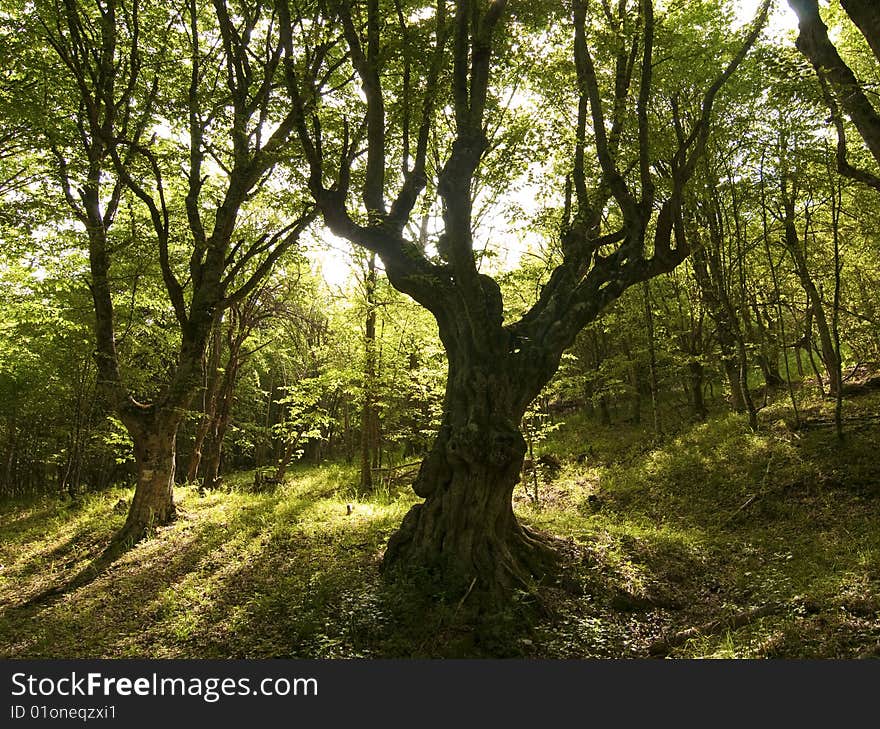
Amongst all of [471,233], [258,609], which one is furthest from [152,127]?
[258,609]

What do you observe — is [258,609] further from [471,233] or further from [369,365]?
[369,365]

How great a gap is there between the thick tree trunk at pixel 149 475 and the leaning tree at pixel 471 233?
566 centimetres

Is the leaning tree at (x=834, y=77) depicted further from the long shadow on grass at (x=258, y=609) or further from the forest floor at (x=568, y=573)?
the long shadow on grass at (x=258, y=609)

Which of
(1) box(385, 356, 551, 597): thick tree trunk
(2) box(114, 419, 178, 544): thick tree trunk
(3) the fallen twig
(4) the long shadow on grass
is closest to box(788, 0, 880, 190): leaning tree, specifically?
(1) box(385, 356, 551, 597): thick tree trunk

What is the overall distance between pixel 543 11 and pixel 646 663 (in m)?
8.34

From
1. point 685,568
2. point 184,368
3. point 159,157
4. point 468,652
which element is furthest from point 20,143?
point 685,568

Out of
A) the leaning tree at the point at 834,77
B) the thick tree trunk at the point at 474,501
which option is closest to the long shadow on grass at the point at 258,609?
the thick tree trunk at the point at 474,501

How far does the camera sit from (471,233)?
7465 millimetres

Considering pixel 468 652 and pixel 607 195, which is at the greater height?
pixel 607 195

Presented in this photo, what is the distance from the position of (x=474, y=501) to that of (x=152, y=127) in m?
10.8

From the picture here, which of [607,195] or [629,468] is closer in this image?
[607,195]

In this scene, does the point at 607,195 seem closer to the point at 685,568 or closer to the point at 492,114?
the point at 492,114

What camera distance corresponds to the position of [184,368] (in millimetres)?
10234

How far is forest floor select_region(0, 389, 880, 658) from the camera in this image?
5.65m
